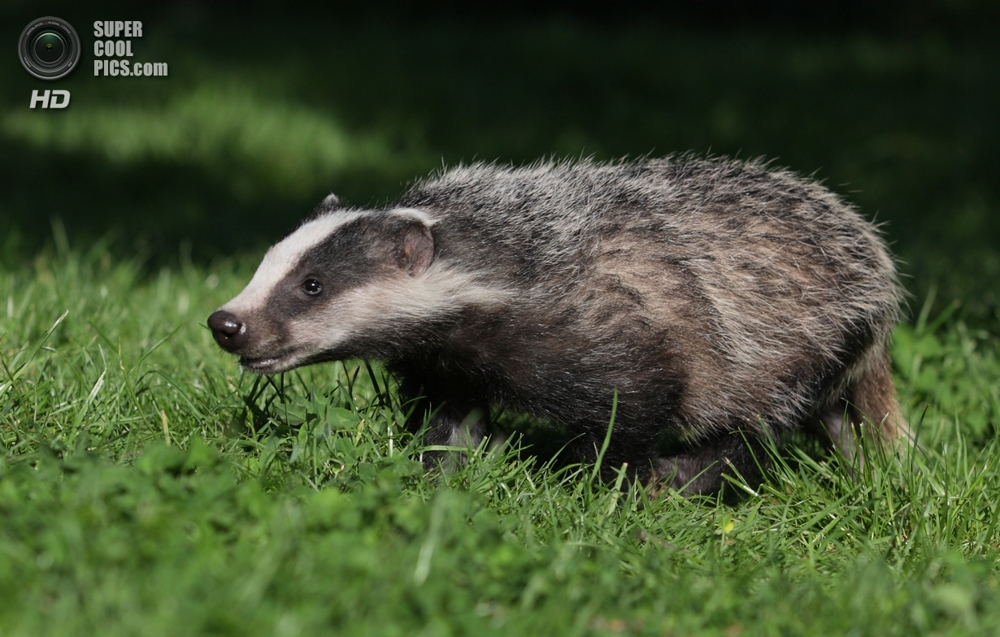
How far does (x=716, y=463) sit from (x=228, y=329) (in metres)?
2.22

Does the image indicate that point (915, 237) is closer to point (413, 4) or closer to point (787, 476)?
point (787, 476)

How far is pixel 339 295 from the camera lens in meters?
4.21

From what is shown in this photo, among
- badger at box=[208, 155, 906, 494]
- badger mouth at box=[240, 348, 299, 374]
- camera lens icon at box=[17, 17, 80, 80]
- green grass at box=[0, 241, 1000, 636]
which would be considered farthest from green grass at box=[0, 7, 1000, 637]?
camera lens icon at box=[17, 17, 80, 80]

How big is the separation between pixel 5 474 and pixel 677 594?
2.11m

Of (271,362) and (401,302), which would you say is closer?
(271,362)

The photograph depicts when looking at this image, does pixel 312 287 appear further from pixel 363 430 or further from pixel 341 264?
pixel 363 430

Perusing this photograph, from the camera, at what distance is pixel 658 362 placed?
14.4ft

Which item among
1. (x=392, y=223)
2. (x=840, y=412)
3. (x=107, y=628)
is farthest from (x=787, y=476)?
(x=107, y=628)

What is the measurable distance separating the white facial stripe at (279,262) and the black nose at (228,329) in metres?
0.04

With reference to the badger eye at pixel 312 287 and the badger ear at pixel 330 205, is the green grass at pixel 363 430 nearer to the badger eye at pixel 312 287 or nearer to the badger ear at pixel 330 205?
the badger ear at pixel 330 205

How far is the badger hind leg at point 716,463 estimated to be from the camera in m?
4.88

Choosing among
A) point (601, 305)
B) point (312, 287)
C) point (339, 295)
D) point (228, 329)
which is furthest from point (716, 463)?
point (228, 329)

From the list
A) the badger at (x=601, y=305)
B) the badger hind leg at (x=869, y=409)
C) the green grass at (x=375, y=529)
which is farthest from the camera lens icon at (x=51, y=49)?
the badger hind leg at (x=869, y=409)

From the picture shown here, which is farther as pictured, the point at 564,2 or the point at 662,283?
the point at 564,2
